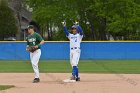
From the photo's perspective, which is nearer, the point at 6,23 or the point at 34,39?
the point at 34,39

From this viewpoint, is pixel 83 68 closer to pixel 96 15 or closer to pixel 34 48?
pixel 34 48

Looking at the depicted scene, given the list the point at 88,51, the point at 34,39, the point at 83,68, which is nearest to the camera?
the point at 34,39

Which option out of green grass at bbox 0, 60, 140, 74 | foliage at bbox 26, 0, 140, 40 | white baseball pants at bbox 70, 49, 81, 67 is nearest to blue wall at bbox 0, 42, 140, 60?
green grass at bbox 0, 60, 140, 74

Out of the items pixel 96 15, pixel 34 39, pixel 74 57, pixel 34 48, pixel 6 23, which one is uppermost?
pixel 96 15

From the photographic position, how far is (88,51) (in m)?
33.2

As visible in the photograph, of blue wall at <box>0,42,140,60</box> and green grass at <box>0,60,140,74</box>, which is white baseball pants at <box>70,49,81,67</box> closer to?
green grass at <box>0,60,140,74</box>

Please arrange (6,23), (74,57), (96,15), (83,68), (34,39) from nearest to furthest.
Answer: (34,39) → (74,57) → (83,68) → (96,15) → (6,23)

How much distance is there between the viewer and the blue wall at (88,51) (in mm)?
33188

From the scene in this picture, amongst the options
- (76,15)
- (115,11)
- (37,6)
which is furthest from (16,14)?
(115,11)

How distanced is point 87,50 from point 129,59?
3.04m

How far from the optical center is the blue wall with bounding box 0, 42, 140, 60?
33188 millimetres

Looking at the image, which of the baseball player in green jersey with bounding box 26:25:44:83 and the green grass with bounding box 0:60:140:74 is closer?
the baseball player in green jersey with bounding box 26:25:44:83

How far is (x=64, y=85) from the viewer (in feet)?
47.6

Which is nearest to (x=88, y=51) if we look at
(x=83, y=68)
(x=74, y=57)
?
(x=83, y=68)
